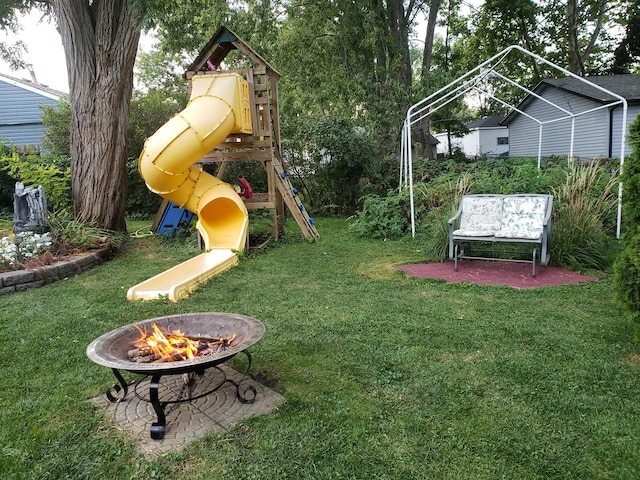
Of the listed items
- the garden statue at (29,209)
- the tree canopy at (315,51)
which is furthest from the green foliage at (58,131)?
the garden statue at (29,209)

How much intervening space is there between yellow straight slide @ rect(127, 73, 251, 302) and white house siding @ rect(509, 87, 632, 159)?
44.0ft

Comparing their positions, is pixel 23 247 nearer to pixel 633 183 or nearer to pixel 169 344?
pixel 169 344

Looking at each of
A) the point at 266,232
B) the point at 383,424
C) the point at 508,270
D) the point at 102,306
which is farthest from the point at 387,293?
the point at 266,232

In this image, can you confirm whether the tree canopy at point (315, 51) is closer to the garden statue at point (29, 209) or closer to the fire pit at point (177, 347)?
the garden statue at point (29, 209)

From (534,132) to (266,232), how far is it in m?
18.3

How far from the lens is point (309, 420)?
2697mm

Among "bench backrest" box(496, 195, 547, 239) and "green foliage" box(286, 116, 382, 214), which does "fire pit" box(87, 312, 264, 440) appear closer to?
"bench backrest" box(496, 195, 547, 239)

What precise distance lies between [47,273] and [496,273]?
591cm

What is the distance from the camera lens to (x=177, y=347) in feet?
9.38

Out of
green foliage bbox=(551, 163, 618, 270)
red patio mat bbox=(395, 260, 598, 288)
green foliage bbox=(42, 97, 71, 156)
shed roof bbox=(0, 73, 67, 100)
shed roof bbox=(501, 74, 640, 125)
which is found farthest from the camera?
shed roof bbox=(0, 73, 67, 100)

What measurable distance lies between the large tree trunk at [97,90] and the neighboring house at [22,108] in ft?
39.8

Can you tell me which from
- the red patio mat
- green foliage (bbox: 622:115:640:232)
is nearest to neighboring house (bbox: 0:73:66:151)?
the red patio mat

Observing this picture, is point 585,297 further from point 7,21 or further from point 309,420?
point 7,21

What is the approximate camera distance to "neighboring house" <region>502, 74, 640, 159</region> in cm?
1666
